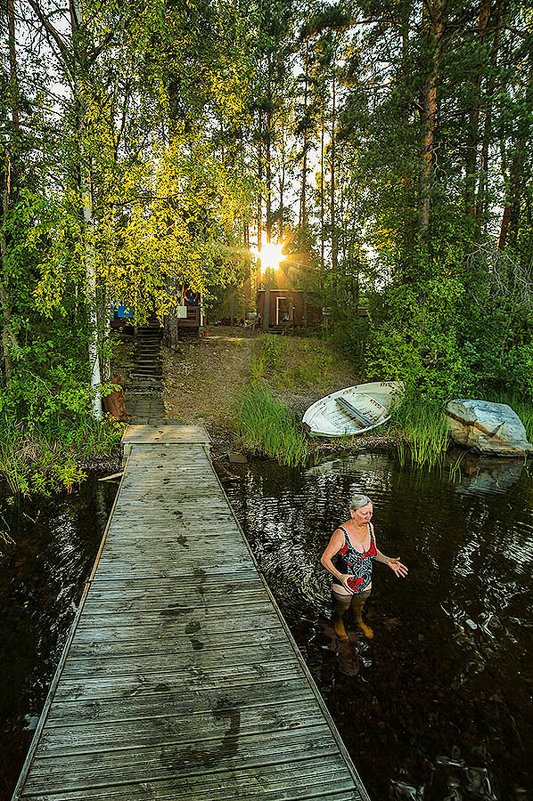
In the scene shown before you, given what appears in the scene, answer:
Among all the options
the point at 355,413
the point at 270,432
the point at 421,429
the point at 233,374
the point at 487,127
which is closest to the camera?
the point at 270,432

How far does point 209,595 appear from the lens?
3.95m

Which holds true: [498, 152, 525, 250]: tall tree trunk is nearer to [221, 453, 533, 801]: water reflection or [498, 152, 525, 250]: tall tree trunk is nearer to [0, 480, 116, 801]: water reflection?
[221, 453, 533, 801]: water reflection

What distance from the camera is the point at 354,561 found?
432cm

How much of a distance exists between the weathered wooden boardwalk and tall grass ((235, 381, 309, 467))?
511cm

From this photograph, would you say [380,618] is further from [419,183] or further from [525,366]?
[419,183]

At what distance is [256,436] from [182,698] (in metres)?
7.68

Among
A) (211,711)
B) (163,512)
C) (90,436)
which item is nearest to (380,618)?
(211,711)

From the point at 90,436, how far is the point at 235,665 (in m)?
7.12

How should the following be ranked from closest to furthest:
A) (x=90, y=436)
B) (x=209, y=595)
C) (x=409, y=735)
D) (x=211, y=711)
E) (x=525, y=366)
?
1. (x=211, y=711)
2. (x=409, y=735)
3. (x=209, y=595)
4. (x=90, y=436)
5. (x=525, y=366)

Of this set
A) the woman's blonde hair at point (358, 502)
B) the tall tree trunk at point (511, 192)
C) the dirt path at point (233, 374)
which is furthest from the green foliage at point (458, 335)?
the woman's blonde hair at point (358, 502)

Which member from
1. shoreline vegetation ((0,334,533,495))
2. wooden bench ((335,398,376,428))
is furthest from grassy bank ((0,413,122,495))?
wooden bench ((335,398,376,428))

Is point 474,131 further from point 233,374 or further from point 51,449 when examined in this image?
point 51,449

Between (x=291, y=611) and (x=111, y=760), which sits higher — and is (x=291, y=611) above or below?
below

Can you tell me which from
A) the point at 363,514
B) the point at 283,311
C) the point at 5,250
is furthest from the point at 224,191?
the point at 283,311
